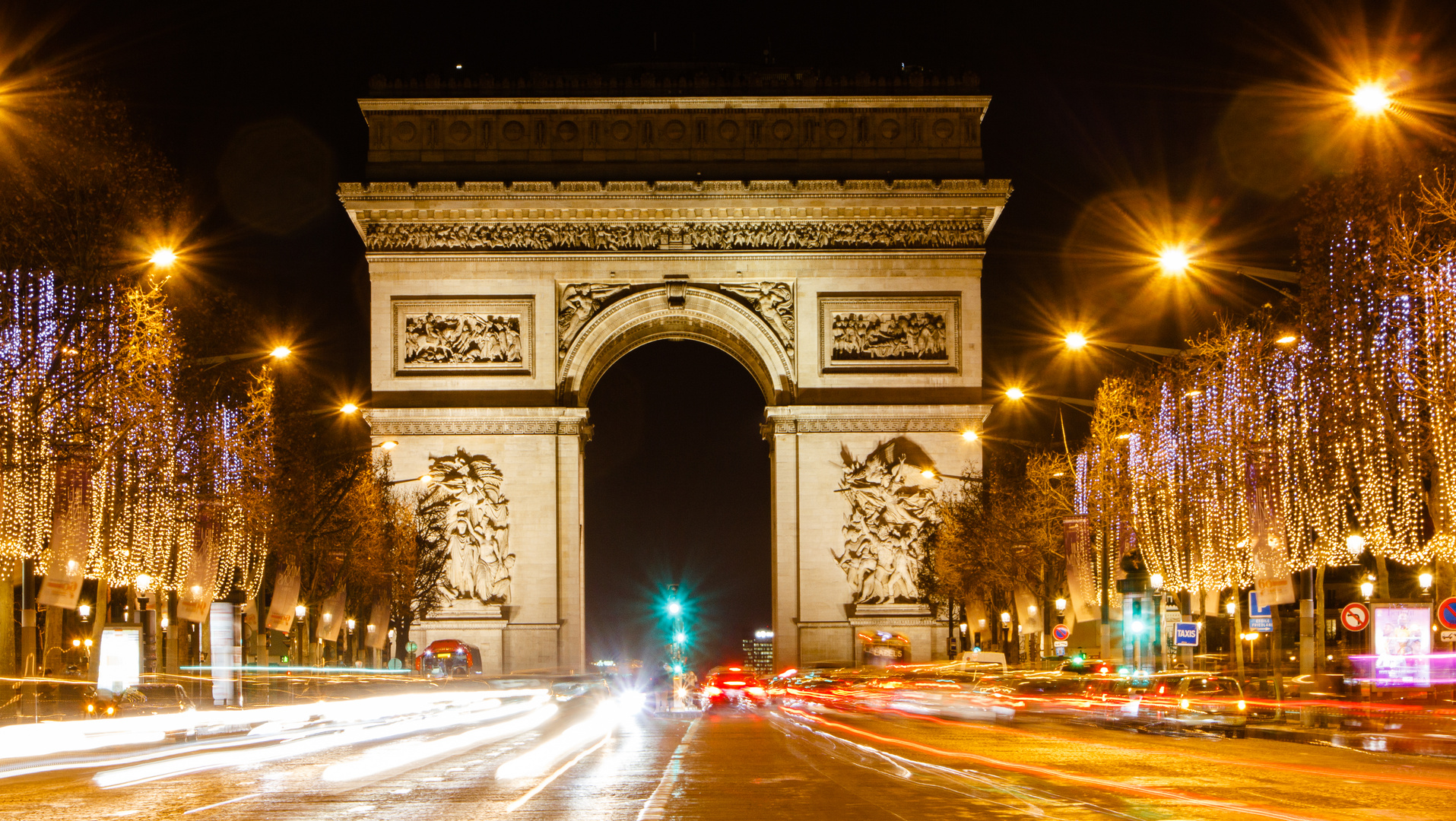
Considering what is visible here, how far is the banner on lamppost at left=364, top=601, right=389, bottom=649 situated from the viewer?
63.9 meters

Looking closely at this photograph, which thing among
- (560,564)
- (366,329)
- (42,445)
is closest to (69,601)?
(42,445)

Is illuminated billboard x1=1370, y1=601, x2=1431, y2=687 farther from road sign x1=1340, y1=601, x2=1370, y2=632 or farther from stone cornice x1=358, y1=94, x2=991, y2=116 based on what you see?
stone cornice x1=358, y1=94, x2=991, y2=116

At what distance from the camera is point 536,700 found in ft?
157

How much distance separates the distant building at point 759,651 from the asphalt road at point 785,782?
65529 mm

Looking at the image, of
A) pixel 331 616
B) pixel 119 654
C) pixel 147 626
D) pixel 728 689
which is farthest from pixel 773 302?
pixel 119 654

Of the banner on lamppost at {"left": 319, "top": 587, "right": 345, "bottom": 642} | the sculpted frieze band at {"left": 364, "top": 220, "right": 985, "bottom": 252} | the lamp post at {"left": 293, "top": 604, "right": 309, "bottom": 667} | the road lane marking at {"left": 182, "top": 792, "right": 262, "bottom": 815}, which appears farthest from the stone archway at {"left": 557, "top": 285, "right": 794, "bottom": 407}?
the road lane marking at {"left": 182, "top": 792, "right": 262, "bottom": 815}

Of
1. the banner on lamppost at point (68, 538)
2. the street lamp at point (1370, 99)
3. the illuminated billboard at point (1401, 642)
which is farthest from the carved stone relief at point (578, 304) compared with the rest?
the street lamp at point (1370, 99)

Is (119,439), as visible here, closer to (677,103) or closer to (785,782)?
(785,782)

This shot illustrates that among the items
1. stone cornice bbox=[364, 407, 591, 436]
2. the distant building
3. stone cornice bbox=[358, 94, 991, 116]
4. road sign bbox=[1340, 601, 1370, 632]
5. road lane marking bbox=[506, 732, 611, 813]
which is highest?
stone cornice bbox=[358, 94, 991, 116]

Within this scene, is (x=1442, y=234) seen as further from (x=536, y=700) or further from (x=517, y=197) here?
(x=517, y=197)

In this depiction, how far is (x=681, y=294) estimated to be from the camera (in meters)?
58.4

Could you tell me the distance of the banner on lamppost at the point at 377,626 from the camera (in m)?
63.9

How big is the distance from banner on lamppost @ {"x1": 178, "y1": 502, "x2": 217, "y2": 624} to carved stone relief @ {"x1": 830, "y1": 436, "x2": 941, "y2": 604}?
21815mm

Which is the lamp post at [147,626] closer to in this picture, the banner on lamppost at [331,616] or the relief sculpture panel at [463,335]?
the banner on lamppost at [331,616]
